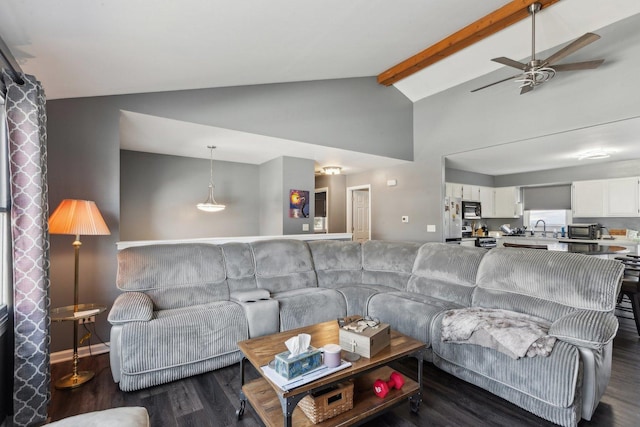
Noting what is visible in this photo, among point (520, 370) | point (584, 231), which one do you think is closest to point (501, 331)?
point (520, 370)

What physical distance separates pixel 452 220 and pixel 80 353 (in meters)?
5.51

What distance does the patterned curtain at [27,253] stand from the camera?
1674 millimetres

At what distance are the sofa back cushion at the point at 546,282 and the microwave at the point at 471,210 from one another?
3.97 meters

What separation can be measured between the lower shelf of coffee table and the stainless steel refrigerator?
373 centimetres

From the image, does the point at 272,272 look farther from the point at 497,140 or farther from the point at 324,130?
the point at 497,140

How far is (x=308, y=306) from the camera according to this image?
9.66ft

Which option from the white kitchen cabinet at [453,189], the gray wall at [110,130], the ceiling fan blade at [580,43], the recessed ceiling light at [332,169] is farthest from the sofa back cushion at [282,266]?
the white kitchen cabinet at [453,189]

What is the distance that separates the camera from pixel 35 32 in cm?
167

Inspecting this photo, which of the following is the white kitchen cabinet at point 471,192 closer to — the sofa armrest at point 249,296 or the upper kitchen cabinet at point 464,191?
the upper kitchen cabinet at point 464,191

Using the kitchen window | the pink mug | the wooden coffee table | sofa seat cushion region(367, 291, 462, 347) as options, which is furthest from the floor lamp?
the kitchen window

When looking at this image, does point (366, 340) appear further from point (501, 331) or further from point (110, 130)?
point (110, 130)

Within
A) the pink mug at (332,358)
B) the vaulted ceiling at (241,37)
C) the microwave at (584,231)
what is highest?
the vaulted ceiling at (241,37)

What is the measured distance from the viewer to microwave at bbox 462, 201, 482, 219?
649 centimetres

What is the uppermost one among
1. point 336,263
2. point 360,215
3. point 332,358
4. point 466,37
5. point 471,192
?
point 466,37
